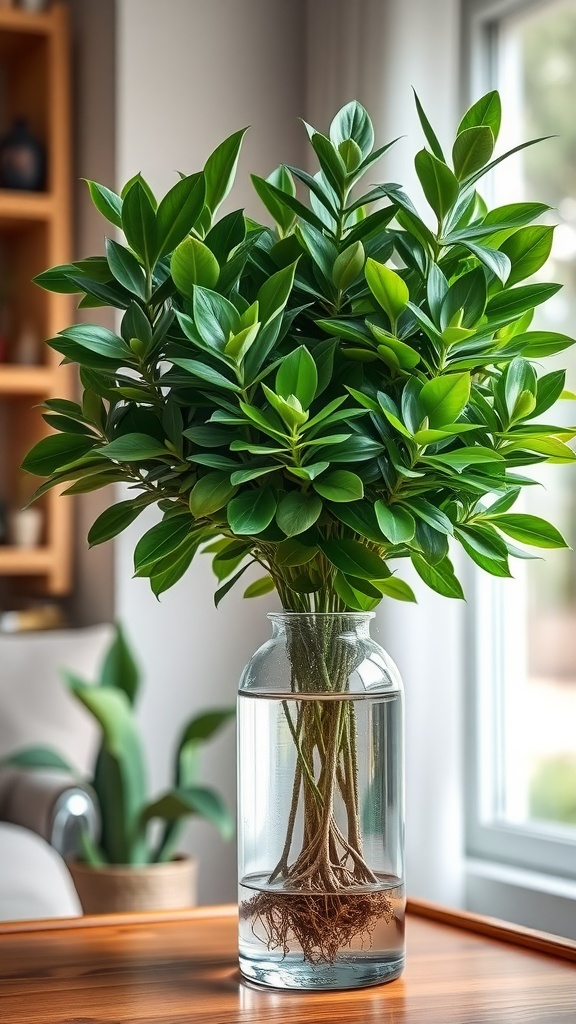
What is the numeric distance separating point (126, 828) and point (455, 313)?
1815 millimetres

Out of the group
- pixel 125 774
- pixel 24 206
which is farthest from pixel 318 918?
pixel 24 206

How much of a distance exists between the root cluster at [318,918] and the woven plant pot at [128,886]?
1.55 meters

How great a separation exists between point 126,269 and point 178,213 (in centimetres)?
6

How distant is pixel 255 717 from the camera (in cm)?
103

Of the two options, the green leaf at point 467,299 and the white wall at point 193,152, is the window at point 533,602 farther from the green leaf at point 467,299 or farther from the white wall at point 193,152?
the green leaf at point 467,299

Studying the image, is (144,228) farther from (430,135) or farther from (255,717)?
(255,717)

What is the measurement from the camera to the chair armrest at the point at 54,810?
2391 millimetres

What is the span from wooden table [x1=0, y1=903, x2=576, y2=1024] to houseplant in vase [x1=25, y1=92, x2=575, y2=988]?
0.14 ft

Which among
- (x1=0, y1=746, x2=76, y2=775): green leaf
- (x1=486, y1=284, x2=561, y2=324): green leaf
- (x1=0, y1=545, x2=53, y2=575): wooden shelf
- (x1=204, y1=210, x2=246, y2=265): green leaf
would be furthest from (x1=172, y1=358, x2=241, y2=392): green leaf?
(x1=0, y1=545, x2=53, y2=575): wooden shelf

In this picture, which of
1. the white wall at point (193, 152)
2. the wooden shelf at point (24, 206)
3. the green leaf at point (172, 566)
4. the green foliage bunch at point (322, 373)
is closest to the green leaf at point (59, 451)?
the green foliage bunch at point (322, 373)

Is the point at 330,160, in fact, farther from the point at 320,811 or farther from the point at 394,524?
the point at 320,811

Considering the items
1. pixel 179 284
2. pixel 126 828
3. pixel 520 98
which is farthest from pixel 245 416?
pixel 520 98

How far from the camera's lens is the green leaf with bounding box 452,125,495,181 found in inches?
39.0

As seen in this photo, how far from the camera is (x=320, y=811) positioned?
3.33 feet
